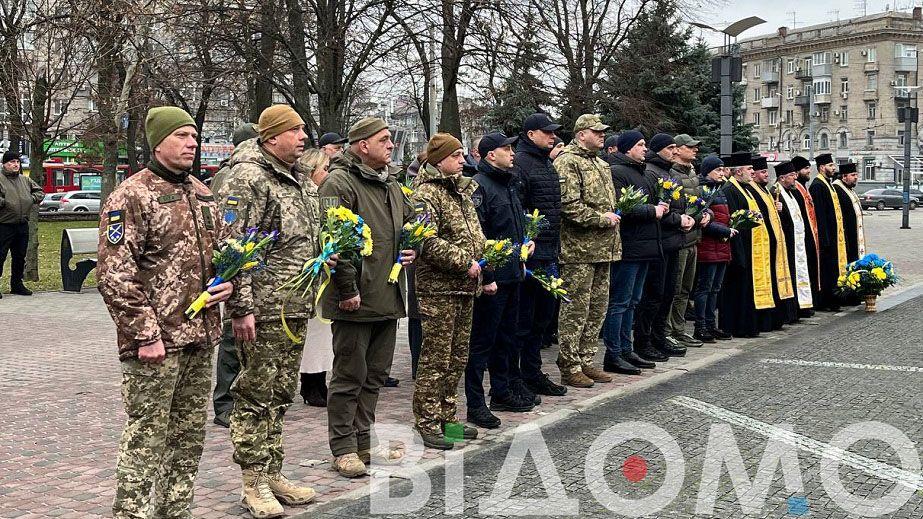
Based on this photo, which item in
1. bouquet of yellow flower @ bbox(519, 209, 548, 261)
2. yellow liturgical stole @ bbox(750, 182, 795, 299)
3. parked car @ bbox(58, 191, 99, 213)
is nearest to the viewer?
bouquet of yellow flower @ bbox(519, 209, 548, 261)

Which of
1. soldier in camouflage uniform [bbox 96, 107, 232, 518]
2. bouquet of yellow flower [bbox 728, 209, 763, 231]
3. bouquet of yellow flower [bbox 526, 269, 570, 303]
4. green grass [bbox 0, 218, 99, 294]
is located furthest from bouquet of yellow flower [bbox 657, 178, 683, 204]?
green grass [bbox 0, 218, 99, 294]

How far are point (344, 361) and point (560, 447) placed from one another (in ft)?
5.43

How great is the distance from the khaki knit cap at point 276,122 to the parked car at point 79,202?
5989 cm

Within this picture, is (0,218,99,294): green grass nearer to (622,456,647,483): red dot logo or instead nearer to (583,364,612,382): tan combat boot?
(583,364,612,382): tan combat boot

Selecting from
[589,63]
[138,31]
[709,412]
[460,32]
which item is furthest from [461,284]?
[589,63]

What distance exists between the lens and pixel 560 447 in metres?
7.06

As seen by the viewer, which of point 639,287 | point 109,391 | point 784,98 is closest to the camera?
point 109,391

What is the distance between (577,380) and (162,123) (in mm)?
5186

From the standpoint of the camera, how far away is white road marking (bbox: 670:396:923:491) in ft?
20.7

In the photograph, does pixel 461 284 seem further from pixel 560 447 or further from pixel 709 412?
pixel 709 412

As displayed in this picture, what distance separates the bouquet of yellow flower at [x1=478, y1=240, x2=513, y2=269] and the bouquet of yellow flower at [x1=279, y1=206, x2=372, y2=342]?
4.58 feet

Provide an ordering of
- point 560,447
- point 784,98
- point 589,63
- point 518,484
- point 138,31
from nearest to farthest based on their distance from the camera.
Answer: point 518,484 < point 560,447 < point 138,31 < point 589,63 < point 784,98

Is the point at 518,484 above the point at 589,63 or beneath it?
beneath

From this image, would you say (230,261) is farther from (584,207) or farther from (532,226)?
(584,207)
